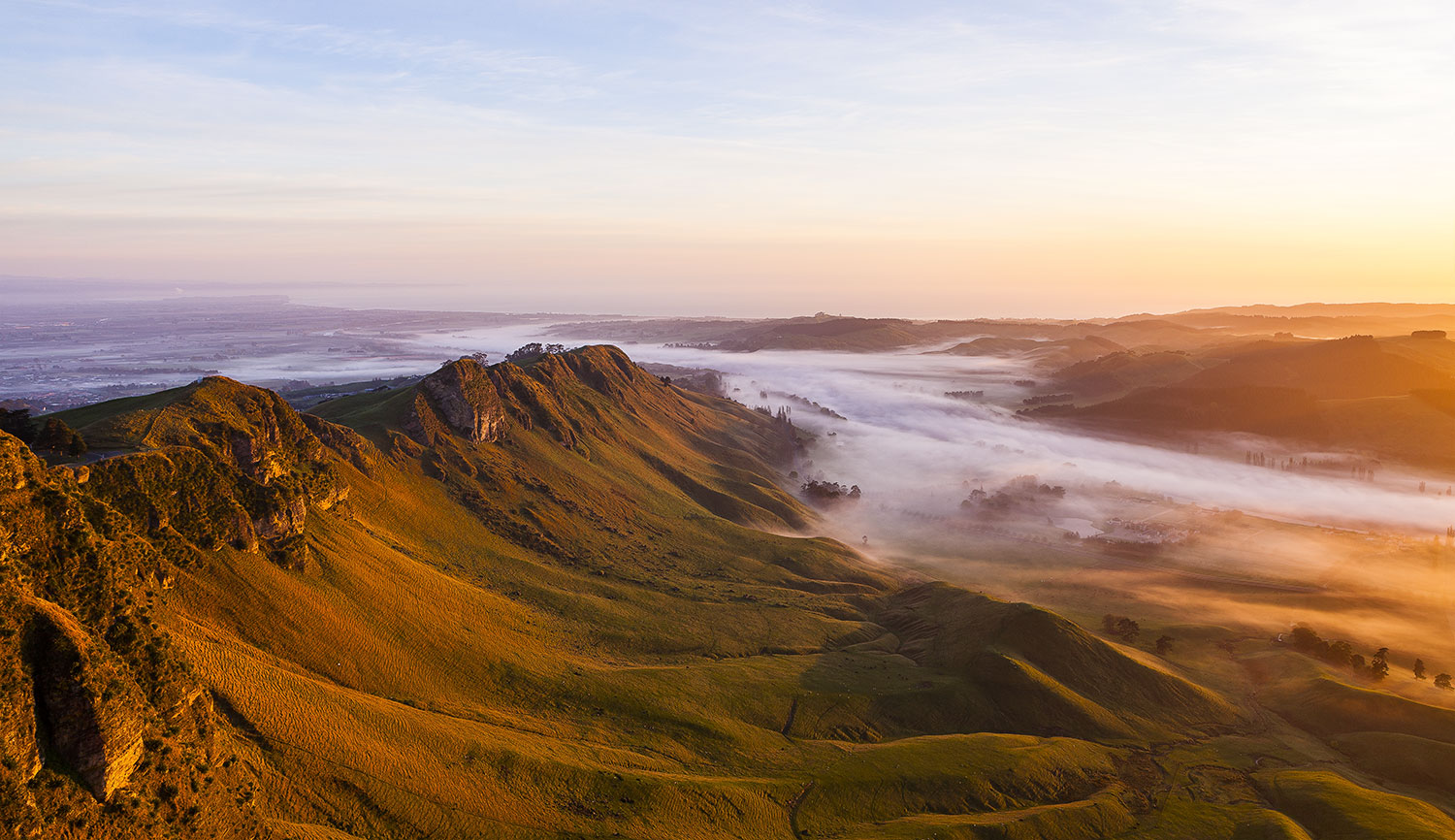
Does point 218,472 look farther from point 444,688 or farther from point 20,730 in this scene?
point 20,730

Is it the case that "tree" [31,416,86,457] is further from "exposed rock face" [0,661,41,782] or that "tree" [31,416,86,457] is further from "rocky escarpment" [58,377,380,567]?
"exposed rock face" [0,661,41,782]

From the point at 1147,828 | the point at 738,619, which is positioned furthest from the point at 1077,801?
the point at 738,619

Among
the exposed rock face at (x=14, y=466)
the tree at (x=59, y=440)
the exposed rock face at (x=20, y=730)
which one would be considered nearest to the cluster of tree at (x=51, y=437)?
the tree at (x=59, y=440)

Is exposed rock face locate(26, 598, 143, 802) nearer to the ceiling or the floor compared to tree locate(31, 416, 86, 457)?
nearer to the floor

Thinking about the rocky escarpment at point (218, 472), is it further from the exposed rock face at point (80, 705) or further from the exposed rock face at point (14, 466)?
the exposed rock face at point (80, 705)

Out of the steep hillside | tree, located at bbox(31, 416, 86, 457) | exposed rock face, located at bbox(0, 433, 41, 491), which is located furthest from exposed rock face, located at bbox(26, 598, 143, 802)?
tree, located at bbox(31, 416, 86, 457)

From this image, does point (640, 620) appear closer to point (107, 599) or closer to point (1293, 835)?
point (107, 599)
